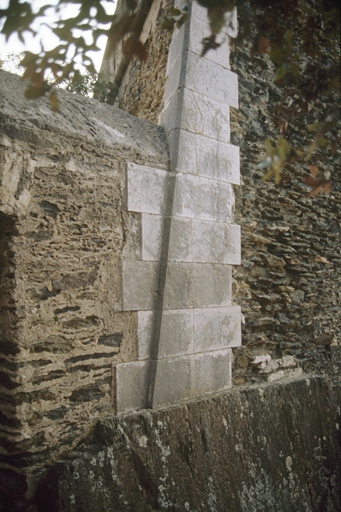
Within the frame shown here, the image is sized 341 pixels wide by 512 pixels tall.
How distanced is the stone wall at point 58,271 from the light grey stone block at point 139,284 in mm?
42

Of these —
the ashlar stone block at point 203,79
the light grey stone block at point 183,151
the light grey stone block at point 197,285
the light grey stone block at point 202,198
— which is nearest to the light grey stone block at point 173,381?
the light grey stone block at point 197,285

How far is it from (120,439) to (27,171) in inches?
59.6

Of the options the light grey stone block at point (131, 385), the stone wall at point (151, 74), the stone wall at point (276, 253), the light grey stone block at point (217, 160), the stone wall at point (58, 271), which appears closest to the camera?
the stone wall at point (58, 271)

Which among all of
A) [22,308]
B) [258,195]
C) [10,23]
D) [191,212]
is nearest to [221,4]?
[10,23]

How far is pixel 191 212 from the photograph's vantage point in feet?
7.75

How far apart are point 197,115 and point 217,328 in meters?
1.48

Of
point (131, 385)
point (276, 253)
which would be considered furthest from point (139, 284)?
point (276, 253)

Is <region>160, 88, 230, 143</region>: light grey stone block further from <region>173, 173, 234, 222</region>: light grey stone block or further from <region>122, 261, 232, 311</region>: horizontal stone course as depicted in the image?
<region>122, 261, 232, 311</region>: horizontal stone course

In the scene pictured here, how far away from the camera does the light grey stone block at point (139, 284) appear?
2123 mm

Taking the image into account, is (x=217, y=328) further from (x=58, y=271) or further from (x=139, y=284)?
(x=58, y=271)

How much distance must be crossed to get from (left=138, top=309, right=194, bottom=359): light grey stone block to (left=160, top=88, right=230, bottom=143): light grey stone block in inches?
49.2

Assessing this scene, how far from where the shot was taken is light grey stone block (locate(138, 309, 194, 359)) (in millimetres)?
2158

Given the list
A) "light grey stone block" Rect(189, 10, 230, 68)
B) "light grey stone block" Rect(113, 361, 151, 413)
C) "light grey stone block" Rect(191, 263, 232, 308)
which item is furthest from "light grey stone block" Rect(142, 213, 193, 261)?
"light grey stone block" Rect(189, 10, 230, 68)

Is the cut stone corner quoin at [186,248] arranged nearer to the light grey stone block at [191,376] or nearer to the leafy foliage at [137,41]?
the light grey stone block at [191,376]
